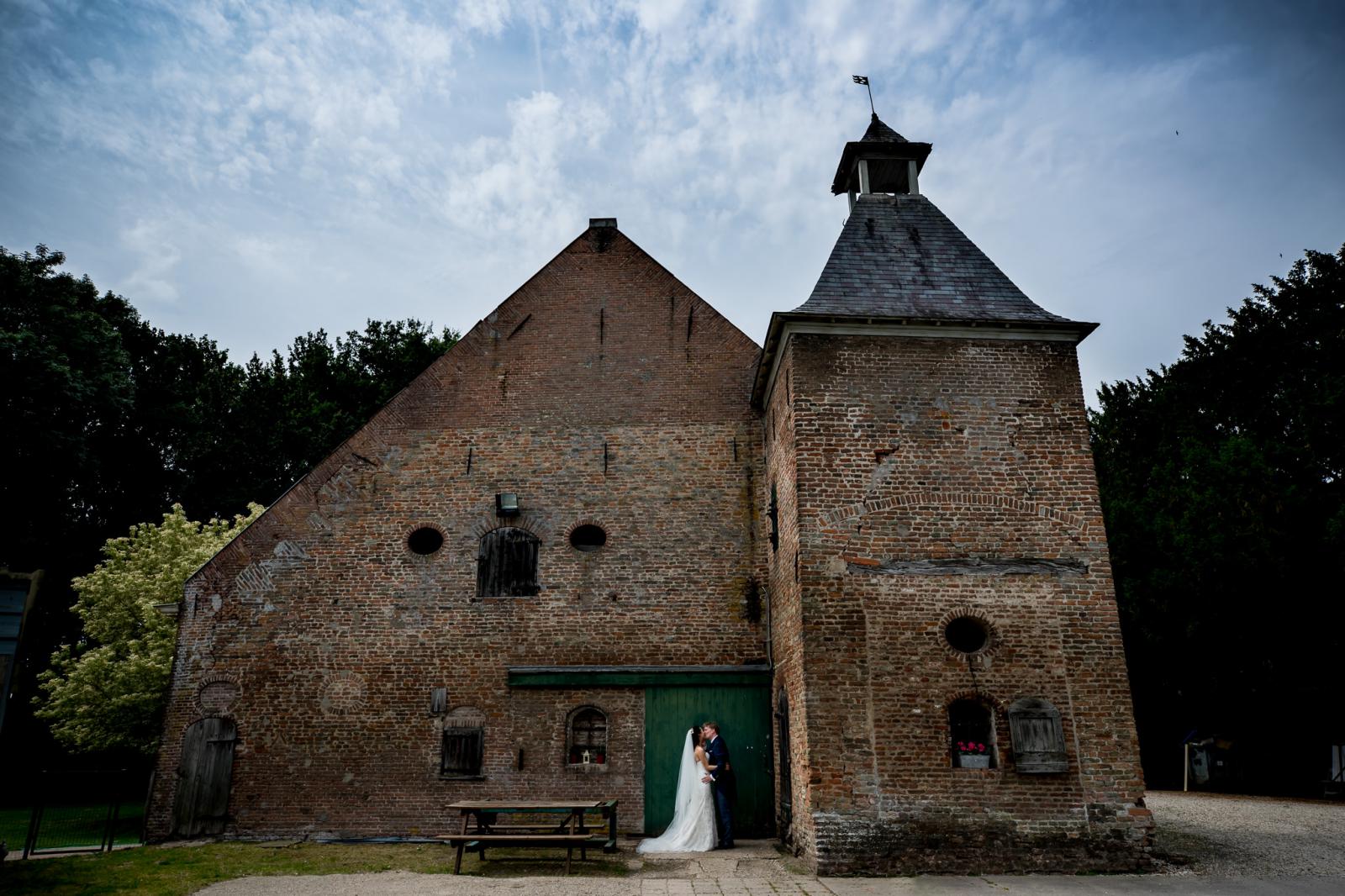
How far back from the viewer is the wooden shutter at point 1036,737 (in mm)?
9508

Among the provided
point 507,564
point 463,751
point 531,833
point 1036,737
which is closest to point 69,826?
point 463,751

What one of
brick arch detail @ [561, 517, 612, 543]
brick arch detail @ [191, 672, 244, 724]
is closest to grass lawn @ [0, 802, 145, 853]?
brick arch detail @ [191, 672, 244, 724]

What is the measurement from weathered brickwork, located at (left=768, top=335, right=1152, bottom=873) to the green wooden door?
154 cm

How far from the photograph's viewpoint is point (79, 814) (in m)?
19.2

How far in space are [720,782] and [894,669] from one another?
2982 mm

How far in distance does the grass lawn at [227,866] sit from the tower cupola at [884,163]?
11.4m

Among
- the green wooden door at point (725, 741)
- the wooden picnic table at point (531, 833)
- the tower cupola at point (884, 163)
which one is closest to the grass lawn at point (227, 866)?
the wooden picnic table at point (531, 833)

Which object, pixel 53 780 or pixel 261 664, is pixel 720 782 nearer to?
pixel 261 664

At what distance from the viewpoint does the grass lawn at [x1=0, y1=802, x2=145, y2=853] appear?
13.3 meters

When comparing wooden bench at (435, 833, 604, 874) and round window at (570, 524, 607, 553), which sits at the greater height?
round window at (570, 524, 607, 553)

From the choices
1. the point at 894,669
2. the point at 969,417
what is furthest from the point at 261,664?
the point at 969,417

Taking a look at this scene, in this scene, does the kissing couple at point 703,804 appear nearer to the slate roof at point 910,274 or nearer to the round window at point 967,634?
the round window at point 967,634

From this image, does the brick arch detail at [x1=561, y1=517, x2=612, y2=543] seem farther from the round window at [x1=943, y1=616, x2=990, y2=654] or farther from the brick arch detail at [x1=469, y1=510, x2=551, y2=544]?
the round window at [x1=943, y1=616, x2=990, y2=654]

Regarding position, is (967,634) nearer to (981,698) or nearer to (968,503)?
(981,698)
